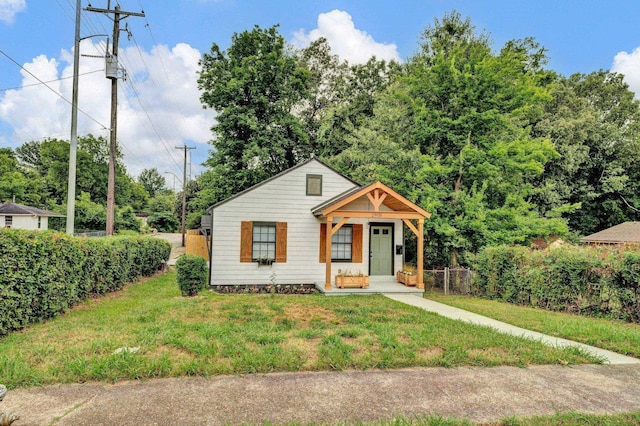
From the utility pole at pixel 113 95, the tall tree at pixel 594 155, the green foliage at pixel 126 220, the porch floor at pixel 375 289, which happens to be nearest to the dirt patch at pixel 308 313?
the porch floor at pixel 375 289

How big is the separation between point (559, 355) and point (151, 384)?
5.30m

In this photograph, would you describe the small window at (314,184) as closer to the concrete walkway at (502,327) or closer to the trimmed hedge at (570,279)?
the concrete walkway at (502,327)

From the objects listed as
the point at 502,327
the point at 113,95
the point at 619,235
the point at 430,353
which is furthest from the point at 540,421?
the point at 619,235

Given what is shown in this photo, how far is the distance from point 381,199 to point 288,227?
3324 millimetres

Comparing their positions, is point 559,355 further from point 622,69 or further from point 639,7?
point 622,69

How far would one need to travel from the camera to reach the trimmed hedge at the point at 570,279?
8.09 m

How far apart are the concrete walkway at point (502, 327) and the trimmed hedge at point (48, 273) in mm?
8125

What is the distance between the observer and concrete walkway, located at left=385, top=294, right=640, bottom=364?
5.05 m

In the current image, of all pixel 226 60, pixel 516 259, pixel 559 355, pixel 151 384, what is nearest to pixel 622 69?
pixel 516 259

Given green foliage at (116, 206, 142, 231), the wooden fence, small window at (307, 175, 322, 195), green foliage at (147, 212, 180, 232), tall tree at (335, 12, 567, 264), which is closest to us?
small window at (307, 175, 322, 195)

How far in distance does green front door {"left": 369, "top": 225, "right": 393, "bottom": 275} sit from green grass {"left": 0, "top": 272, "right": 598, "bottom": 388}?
5346 mm

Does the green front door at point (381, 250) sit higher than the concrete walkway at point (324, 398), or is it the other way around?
the green front door at point (381, 250)

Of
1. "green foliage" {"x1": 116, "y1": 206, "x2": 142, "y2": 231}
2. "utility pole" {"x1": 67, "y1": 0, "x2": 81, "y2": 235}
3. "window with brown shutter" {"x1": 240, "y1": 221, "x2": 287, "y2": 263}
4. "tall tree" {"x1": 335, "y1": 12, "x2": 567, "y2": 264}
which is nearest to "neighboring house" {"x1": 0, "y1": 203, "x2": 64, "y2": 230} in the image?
"green foliage" {"x1": 116, "y1": 206, "x2": 142, "y2": 231}

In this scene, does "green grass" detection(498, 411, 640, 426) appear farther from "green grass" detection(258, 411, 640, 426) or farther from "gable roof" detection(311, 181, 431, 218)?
"gable roof" detection(311, 181, 431, 218)
